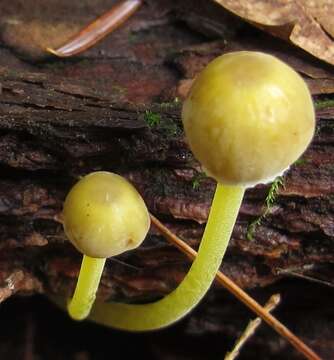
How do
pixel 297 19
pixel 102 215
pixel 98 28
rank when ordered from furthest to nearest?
pixel 98 28
pixel 297 19
pixel 102 215

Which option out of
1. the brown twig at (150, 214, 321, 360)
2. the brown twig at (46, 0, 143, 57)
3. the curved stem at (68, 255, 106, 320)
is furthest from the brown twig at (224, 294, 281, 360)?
the brown twig at (46, 0, 143, 57)

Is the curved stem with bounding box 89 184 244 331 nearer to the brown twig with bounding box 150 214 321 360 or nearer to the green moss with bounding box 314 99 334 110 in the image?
the brown twig with bounding box 150 214 321 360

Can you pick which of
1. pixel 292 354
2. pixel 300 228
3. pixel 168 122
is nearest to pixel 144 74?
pixel 168 122

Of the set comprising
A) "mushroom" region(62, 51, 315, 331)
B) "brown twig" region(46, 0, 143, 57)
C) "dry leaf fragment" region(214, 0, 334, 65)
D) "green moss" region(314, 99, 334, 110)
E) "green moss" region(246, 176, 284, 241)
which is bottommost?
"green moss" region(246, 176, 284, 241)

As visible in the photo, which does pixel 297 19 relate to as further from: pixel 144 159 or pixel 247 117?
pixel 247 117

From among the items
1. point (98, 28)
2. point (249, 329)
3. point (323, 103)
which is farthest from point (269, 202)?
point (98, 28)
